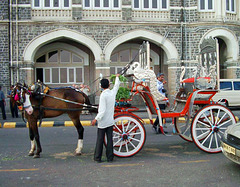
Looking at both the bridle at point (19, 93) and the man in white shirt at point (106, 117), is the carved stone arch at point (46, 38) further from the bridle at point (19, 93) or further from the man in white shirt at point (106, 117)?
the man in white shirt at point (106, 117)

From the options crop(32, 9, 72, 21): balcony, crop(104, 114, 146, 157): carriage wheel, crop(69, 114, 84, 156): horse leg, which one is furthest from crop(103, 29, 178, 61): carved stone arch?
crop(104, 114, 146, 157): carriage wheel

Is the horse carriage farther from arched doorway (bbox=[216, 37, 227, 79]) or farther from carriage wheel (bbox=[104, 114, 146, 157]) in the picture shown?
arched doorway (bbox=[216, 37, 227, 79])

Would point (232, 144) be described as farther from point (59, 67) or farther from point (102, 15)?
point (59, 67)

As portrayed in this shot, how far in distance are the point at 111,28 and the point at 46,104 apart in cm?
1182

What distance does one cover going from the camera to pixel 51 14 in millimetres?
17328

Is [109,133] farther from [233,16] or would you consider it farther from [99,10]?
[233,16]

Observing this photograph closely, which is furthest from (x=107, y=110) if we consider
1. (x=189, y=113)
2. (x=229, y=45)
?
(x=229, y=45)

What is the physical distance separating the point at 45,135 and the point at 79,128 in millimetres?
3169

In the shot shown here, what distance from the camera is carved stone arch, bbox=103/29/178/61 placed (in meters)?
17.6

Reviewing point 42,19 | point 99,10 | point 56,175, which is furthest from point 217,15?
point 56,175

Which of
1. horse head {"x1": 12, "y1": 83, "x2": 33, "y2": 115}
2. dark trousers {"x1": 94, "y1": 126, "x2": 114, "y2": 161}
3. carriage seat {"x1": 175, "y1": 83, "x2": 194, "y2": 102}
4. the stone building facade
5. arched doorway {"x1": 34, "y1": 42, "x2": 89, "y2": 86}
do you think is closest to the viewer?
dark trousers {"x1": 94, "y1": 126, "x2": 114, "y2": 161}

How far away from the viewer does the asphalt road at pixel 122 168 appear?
4754 millimetres

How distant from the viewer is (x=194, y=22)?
1778cm

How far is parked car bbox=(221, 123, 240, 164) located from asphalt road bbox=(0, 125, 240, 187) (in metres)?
0.34
